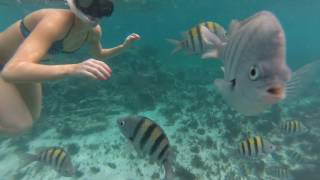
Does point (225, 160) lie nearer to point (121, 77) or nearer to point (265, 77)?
point (121, 77)

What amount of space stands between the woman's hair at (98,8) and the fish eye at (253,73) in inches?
97.5

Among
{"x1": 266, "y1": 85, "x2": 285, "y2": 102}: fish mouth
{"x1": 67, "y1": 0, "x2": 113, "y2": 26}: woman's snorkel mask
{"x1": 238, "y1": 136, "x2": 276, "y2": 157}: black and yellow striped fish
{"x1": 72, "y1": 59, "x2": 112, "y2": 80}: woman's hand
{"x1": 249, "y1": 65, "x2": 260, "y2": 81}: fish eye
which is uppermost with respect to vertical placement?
{"x1": 67, "y1": 0, "x2": 113, "y2": 26}: woman's snorkel mask

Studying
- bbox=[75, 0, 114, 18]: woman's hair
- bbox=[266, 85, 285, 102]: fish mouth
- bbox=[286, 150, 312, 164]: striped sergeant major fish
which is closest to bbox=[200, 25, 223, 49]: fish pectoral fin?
bbox=[266, 85, 285, 102]: fish mouth

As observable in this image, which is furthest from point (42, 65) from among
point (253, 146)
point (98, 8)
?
point (253, 146)

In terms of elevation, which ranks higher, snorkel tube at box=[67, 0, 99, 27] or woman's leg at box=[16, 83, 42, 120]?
snorkel tube at box=[67, 0, 99, 27]

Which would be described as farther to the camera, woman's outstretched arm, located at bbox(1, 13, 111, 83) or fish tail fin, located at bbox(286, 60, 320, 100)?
woman's outstretched arm, located at bbox(1, 13, 111, 83)

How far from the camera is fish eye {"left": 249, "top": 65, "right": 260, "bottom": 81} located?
5.62ft

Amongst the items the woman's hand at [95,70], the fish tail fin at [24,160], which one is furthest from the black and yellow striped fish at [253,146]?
the fish tail fin at [24,160]

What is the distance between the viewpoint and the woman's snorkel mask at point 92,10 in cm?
375

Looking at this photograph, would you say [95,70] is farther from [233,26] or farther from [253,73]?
[253,73]

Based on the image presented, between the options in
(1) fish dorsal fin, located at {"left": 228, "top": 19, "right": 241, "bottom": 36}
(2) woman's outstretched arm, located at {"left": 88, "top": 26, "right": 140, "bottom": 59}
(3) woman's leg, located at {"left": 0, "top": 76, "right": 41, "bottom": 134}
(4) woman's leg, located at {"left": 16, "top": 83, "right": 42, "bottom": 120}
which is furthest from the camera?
(2) woman's outstretched arm, located at {"left": 88, "top": 26, "right": 140, "bottom": 59}

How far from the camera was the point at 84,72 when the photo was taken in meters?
3.00

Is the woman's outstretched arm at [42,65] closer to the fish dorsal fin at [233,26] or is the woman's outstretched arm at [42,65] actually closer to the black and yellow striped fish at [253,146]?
the fish dorsal fin at [233,26]

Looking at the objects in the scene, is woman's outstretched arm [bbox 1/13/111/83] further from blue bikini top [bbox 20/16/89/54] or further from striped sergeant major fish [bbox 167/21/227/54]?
striped sergeant major fish [bbox 167/21/227/54]
